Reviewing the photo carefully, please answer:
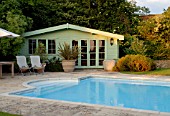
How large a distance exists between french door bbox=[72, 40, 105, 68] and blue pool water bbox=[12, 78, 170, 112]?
4608mm

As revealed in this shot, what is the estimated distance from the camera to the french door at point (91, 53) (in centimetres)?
1894

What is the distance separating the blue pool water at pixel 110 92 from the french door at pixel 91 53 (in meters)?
4.61

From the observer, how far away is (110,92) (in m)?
11.2

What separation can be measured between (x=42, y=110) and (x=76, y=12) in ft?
62.4

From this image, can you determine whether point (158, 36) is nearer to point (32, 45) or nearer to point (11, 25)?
point (32, 45)

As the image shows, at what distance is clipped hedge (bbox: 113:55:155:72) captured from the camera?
54.2ft

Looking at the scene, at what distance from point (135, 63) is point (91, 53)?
12.1ft

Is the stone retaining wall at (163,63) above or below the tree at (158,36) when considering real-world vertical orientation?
below

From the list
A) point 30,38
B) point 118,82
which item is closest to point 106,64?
point 118,82

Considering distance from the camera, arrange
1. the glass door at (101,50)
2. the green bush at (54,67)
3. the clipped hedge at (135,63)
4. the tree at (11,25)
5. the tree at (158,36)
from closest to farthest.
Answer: the tree at (11,25)
the clipped hedge at (135,63)
the green bush at (54,67)
the glass door at (101,50)
the tree at (158,36)

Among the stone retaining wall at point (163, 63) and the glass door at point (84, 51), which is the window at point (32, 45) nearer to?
the glass door at point (84, 51)

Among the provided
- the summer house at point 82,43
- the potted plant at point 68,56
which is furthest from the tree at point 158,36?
the potted plant at point 68,56

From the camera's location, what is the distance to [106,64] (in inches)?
701

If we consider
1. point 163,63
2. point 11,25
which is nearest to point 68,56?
point 11,25
